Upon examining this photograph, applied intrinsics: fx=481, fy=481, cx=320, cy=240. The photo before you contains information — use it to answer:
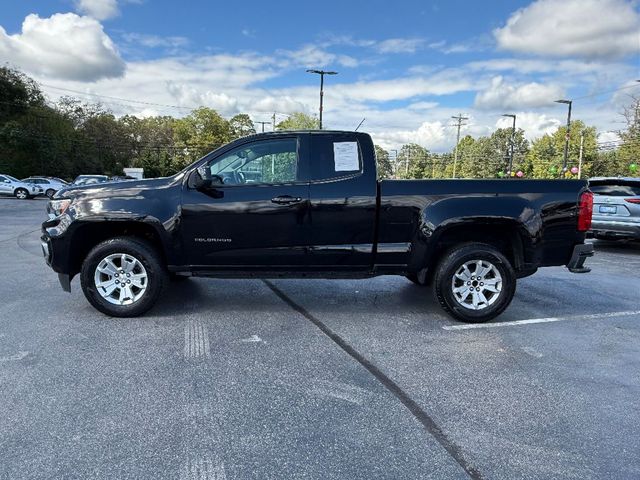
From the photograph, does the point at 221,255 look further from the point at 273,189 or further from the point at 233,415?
the point at 233,415

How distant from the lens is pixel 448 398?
3.43 m

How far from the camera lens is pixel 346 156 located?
16.8 ft

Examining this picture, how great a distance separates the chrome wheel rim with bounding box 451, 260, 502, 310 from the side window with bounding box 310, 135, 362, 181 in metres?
1.55

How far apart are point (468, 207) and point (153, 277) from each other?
3326mm

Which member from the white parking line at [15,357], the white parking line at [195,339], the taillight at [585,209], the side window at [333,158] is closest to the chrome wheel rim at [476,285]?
the taillight at [585,209]

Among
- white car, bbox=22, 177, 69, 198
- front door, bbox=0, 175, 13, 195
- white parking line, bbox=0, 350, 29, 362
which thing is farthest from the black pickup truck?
front door, bbox=0, 175, 13, 195

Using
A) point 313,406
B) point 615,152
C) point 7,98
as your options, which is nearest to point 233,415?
point 313,406

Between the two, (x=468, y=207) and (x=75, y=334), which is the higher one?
(x=468, y=207)

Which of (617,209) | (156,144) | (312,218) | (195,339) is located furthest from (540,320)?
(156,144)

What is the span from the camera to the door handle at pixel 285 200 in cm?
494

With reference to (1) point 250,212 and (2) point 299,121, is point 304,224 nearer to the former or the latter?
(1) point 250,212

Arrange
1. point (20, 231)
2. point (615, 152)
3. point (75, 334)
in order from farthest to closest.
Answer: point (615, 152)
point (20, 231)
point (75, 334)

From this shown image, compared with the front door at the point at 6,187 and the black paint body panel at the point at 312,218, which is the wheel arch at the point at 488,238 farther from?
the front door at the point at 6,187

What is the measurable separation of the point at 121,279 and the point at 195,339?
46.9 inches
